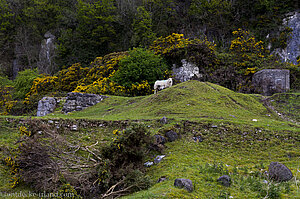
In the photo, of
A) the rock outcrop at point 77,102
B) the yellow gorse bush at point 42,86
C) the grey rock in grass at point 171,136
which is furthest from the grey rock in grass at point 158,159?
the yellow gorse bush at point 42,86

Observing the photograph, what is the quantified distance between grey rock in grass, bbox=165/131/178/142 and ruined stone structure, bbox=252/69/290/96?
11509 mm

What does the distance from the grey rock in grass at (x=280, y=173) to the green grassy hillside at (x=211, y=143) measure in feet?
0.45

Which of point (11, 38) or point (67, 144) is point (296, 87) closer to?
point (67, 144)

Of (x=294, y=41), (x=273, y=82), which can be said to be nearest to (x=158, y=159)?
(x=273, y=82)

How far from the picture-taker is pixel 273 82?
1590 cm

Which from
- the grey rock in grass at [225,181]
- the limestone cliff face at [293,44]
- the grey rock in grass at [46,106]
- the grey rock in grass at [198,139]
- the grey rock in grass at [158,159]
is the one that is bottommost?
the grey rock in grass at [158,159]

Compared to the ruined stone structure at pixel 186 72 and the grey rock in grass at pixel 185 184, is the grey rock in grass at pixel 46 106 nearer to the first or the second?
the ruined stone structure at pixel 186 72

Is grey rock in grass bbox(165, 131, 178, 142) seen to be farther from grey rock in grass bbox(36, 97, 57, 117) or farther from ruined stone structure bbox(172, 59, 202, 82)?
ruined stone structure bbox(172, 59, 202, 82)

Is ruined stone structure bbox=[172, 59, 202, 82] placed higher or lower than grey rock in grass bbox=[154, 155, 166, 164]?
higher

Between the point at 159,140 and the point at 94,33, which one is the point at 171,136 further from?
the point at 94,33

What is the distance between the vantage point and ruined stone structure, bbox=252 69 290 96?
15.7 metres

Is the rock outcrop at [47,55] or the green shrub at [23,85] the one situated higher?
the rock outcrop at [47,55]

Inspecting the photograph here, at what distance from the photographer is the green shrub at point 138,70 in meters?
18.4

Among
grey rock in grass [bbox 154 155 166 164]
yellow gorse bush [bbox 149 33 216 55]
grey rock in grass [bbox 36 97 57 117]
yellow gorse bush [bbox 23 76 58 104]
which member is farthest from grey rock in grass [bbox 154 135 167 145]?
yellow gorse bush [bbox 23 76 58 104]
